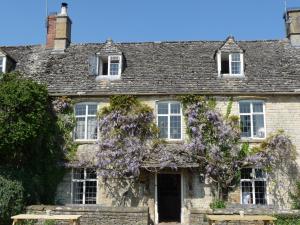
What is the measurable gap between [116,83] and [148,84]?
1.69 meters

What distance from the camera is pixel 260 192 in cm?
2005

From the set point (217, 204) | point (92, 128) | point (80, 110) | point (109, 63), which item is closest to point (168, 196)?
point (217, 204)

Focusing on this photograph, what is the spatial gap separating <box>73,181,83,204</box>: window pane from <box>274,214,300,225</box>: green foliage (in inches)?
369

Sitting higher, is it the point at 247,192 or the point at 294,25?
the point at 294,25

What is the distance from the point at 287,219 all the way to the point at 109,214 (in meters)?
6.91

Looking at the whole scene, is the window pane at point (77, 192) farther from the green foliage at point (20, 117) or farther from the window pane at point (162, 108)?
the window pane at point (162, 108)

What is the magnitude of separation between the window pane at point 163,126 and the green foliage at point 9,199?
7.03 meters

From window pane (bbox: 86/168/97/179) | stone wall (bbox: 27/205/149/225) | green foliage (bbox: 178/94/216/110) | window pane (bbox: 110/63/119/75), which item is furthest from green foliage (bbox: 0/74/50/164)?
green foliage (bbox: 178/94/216/110)

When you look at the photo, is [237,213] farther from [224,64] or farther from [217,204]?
[224,64]

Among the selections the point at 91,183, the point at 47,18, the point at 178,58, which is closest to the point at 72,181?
the point at 91,183

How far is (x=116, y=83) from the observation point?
21.8m

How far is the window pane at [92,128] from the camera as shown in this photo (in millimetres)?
21075

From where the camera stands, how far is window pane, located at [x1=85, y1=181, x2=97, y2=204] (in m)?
20.4

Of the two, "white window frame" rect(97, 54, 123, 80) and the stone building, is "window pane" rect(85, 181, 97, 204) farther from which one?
"white window frame" rect(97, 54, 123, 80)
